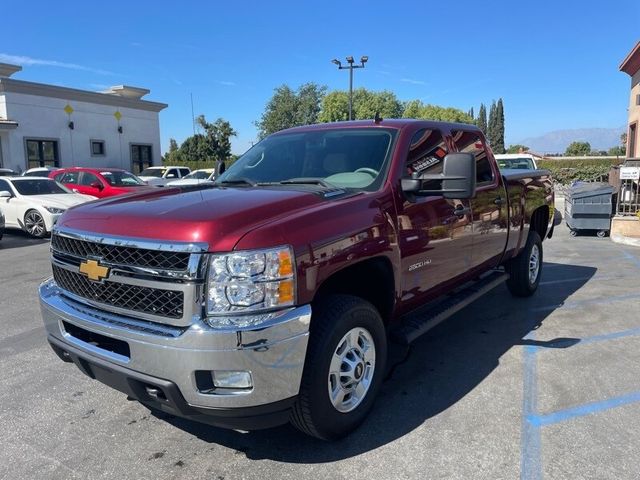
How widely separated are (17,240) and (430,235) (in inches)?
465

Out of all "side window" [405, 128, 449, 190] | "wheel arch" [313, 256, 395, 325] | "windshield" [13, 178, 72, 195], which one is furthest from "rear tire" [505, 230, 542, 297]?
"windshield" [13, 178, 72, 195]

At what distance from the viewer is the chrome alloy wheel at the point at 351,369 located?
306 centimetres

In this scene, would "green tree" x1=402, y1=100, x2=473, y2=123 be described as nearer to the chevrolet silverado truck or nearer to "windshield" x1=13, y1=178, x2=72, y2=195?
"windshield" x1=13, y1=178, x2=72, y2=195

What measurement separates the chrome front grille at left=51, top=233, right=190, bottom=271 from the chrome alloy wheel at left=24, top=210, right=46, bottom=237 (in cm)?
1051

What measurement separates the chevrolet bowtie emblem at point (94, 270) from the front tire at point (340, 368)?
1.18 meters

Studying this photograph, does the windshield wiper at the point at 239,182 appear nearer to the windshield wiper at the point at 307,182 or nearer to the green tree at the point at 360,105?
the windshield wiper at the point at 307,182

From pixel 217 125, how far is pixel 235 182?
5747cm

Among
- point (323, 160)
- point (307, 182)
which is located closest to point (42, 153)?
point (323, 160)

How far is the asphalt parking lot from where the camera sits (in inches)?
117

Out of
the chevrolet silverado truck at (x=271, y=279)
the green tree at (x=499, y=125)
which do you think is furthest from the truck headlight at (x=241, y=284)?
the green tree at (x=499, y=125)

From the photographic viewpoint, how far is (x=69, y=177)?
16.7 meters

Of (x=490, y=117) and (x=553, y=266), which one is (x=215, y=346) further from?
(x=490, y=117)

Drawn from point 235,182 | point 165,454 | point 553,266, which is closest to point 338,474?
point 165,454

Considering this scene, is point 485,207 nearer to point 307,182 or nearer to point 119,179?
point 307,182
